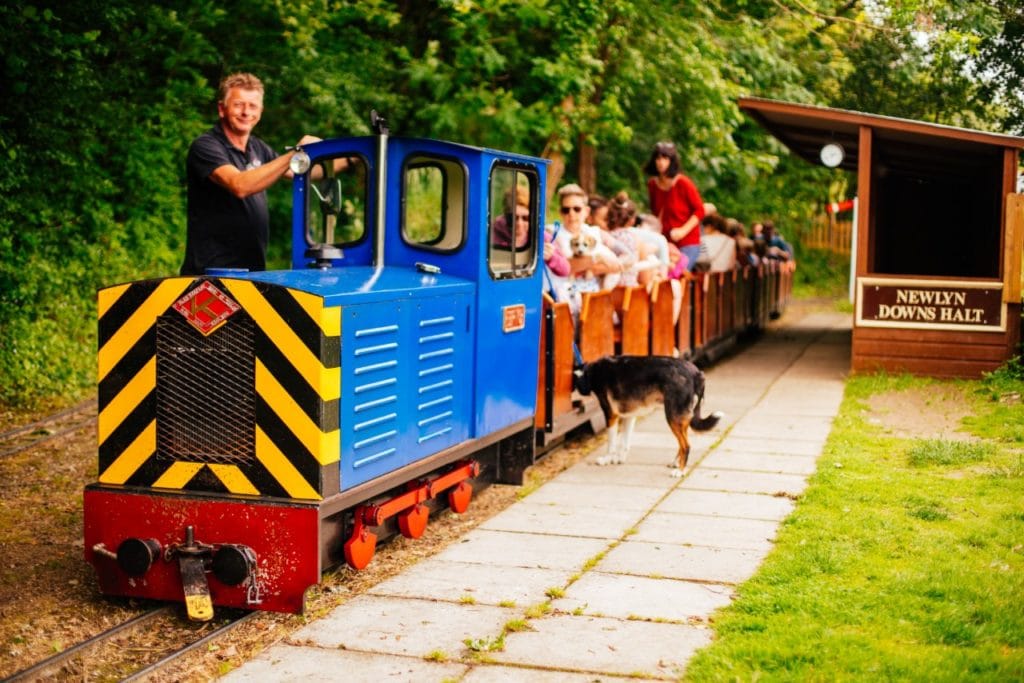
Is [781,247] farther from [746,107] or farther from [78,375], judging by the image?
[78,375]

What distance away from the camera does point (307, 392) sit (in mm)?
5789

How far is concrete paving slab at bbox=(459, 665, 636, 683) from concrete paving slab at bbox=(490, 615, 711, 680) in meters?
0.06

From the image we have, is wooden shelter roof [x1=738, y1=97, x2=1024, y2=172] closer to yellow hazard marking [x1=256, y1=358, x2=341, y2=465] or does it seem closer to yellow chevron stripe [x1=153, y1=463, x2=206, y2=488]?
yellow hazard marking [x1=256, y1=358, x2=341, y2=465]

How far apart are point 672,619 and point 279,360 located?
2167mm

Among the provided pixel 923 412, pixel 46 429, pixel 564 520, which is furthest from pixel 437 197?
pixel 923 412

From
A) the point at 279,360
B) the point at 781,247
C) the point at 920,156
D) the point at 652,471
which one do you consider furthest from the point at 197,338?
the point at 781,247

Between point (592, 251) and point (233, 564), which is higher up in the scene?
point (592, 251)

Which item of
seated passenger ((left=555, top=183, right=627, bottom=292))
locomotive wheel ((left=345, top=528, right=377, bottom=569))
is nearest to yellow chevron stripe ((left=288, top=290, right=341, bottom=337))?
locomotive wheel ((left=345, top=528, right=377, bottom=569))

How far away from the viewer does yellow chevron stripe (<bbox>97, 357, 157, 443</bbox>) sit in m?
5.96

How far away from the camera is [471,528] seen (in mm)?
7758

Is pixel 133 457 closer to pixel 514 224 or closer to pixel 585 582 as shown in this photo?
pixel 585 582

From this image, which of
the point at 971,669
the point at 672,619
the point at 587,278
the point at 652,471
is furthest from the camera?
the point at 587,278

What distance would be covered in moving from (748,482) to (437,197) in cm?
303

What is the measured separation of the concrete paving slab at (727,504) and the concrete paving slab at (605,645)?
2377 millimetres
